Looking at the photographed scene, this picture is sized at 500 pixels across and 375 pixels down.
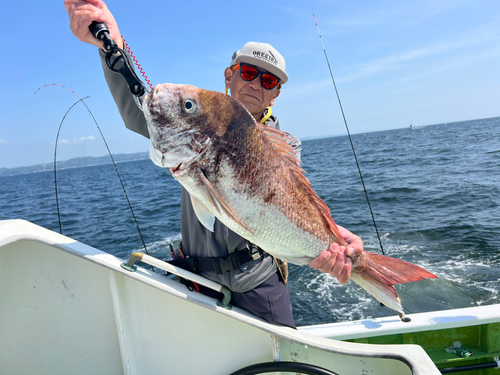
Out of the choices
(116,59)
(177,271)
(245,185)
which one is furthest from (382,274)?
(116,59)

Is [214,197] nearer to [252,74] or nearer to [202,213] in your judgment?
[202,213]

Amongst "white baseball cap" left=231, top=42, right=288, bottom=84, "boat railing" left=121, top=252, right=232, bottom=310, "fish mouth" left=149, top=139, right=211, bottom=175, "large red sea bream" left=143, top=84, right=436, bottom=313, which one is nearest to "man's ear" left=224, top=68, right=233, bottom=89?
"white baseball cap" left=231, top=42, right=288, bottom=84

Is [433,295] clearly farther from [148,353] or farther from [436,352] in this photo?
[148,353]

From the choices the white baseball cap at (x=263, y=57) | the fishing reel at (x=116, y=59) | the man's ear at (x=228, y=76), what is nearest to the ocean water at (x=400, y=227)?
the fishing reel at (x=116, y=59)

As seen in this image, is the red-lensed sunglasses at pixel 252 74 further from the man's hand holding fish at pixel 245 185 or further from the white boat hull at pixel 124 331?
the white boat hull at pixel 124 331

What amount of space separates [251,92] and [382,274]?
1547mm

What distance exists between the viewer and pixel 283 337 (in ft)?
6.89

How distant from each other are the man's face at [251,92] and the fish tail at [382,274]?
1.30 m

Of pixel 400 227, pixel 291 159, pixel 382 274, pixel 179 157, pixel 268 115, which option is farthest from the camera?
pixel 400 227

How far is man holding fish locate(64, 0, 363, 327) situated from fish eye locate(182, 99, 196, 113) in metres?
0.57

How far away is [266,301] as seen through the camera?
2.19m

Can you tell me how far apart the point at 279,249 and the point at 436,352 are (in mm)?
2446

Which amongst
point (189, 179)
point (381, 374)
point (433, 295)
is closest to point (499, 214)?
point (433, 295)

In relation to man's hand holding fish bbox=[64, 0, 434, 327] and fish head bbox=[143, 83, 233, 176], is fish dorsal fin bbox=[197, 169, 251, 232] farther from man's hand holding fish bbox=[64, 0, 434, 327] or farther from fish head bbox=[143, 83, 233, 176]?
fish head bbox=[143, 83, 233, 176]
